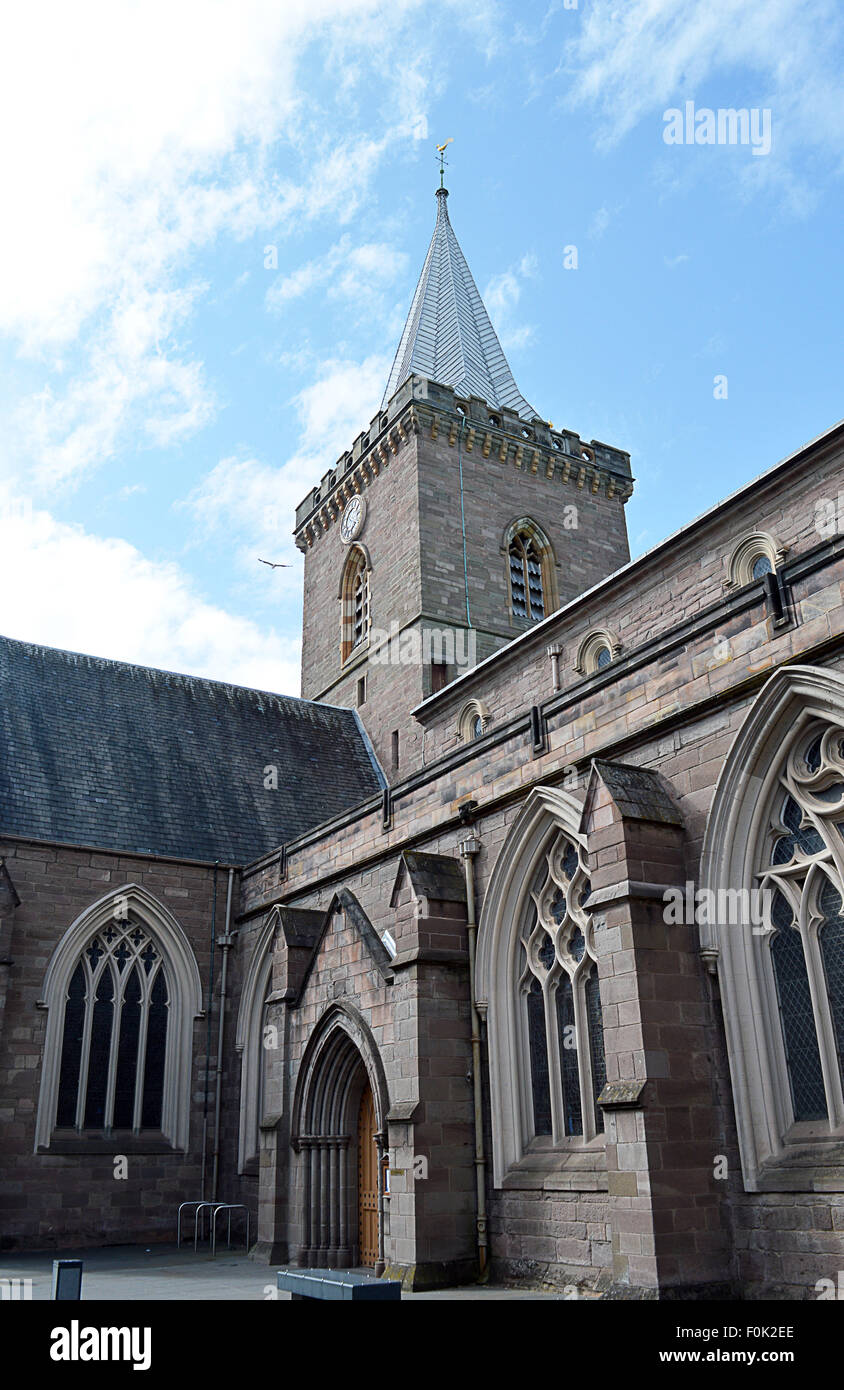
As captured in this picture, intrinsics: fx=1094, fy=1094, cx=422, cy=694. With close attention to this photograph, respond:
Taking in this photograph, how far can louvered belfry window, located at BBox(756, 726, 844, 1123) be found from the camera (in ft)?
29.8

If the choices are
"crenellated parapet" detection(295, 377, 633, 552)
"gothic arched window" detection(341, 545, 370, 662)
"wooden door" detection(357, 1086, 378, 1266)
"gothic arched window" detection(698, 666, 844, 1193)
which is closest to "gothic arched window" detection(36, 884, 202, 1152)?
"wooden door" detection(357, 1086, 378, 1266)

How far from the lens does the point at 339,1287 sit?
724 centimetres

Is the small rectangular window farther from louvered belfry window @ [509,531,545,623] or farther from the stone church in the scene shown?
louvered belfry window @ [509,531,545,623]

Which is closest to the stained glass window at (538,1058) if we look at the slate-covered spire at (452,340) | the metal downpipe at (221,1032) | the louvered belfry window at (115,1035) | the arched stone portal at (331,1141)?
the arched stone portal at (331,1141)

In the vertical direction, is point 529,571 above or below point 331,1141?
above

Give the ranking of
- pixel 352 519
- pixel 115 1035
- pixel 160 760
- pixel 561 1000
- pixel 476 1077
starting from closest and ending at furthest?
pixel 561 1000 → pixel 476 1077 → pixel 115 1035 → pixel 160 760 → pixel 352 519

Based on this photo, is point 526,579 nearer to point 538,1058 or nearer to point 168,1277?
point 538,1058

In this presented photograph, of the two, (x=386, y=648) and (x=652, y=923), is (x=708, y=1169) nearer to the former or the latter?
(x=652, y=923)

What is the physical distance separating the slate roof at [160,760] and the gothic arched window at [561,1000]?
986cm

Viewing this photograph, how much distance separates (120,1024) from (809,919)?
13.3 metres

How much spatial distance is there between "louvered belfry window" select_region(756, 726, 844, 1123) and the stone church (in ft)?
0.09

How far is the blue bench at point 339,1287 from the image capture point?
6.98 metres

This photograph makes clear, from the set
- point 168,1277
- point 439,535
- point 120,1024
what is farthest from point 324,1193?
point 439,535
